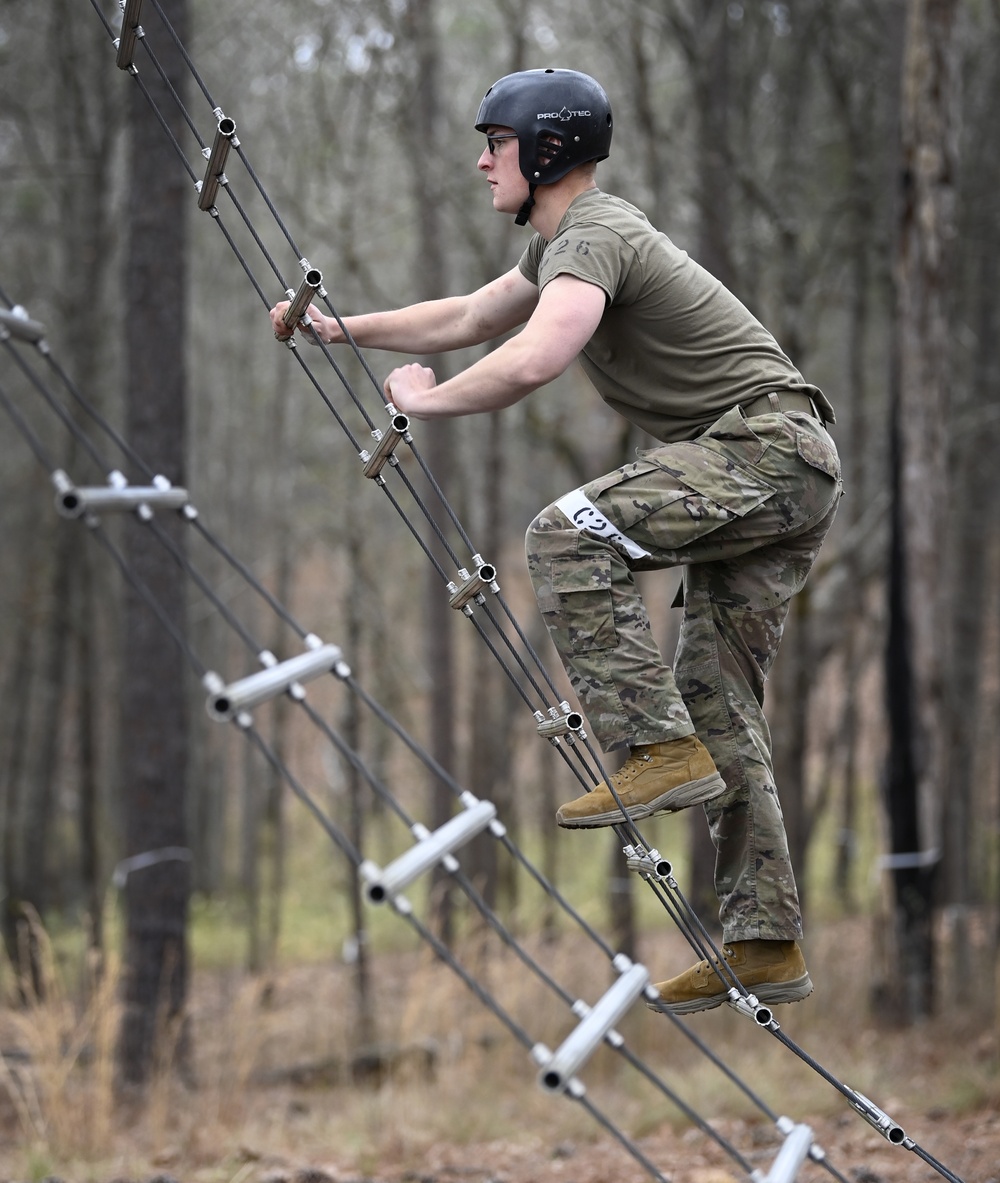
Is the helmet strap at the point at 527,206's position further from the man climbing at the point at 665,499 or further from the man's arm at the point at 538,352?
the man's arm at the point at 538,352

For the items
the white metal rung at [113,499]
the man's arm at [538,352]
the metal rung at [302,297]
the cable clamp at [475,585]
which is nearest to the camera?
the white metal rung at [113,499]

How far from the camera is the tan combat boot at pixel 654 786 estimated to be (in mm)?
3275

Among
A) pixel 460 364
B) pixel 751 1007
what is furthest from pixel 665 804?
pixel 460 364

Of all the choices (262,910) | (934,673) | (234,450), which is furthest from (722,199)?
(262,910)

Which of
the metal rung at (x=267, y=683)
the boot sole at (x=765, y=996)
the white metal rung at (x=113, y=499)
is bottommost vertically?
the boot sole at (x=765, y=996)

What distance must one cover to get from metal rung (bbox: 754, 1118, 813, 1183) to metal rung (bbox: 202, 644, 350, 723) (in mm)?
1511

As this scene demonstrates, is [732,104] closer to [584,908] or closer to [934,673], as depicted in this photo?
[934,673]

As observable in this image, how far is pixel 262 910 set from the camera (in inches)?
750

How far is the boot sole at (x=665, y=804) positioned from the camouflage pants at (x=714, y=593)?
A: 136 mm

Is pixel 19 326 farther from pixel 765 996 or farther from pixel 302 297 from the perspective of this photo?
pixel 765 996

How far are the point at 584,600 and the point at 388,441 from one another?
2.10 ft

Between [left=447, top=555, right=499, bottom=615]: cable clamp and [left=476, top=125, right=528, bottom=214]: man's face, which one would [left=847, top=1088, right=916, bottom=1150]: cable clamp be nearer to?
[left=447, top=555, right=499, bottom=615]: cable clamp

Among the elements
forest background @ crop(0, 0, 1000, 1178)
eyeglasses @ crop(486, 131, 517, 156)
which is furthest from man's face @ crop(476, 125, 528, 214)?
forest background @ crop(0, 0, 1000, 1178)

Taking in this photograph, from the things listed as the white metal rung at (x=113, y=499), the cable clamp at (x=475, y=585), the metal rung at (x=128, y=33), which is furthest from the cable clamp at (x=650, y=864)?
the metal rung at (x=128, y=33)
